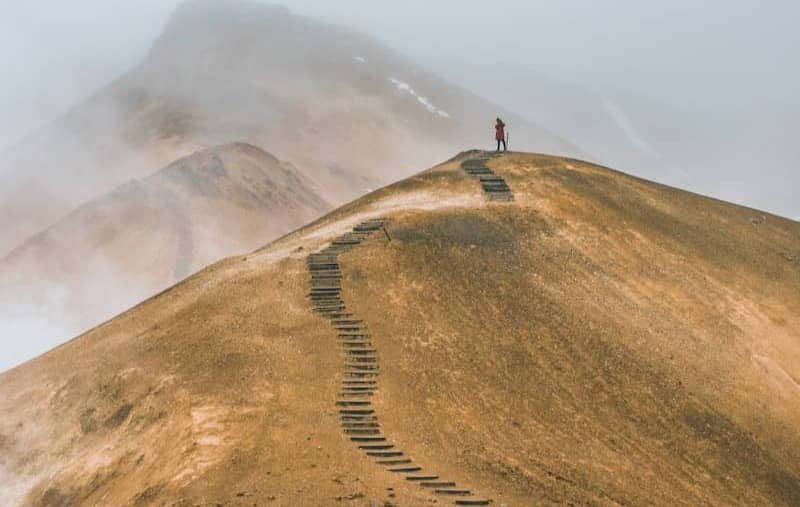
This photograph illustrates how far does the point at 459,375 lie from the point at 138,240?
320 ft

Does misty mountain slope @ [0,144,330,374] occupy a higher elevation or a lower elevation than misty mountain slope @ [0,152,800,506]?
higher

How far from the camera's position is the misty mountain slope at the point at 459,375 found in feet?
133

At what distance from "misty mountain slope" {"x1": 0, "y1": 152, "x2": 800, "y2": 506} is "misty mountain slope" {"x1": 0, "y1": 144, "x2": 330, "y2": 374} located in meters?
63.3

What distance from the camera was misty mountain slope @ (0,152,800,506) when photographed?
40.5 m

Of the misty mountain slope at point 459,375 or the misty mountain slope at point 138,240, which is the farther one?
the misty mountain slope at point 138,240

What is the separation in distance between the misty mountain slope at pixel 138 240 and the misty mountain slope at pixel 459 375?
208 ft

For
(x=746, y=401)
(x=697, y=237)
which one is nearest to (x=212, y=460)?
(x=746, y=401)

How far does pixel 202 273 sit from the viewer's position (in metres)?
62.9

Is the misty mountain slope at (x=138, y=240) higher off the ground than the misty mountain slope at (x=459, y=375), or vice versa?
the misty mountain slope at (x=138, y=240)

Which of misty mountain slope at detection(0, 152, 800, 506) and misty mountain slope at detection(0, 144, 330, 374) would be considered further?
misty mountain slope at detection(0, 144, 330, 374)

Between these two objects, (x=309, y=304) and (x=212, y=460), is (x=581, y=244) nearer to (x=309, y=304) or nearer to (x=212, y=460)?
(x=309, y=304)

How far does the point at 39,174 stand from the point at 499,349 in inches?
6148

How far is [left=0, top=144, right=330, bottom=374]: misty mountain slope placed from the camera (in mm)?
127250

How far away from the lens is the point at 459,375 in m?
48.3
